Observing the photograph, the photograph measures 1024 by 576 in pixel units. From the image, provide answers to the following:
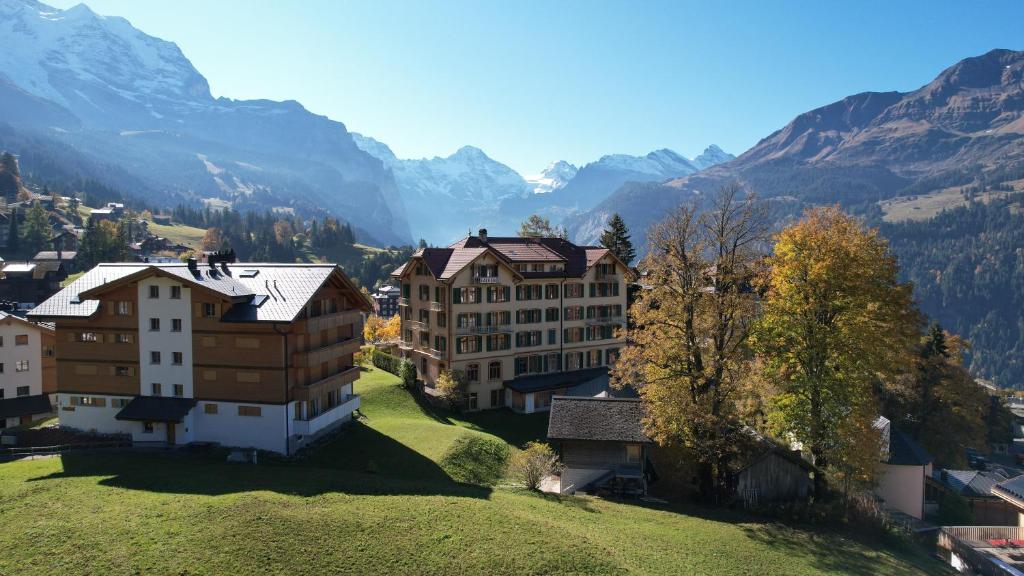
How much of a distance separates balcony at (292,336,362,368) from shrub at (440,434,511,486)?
11217mm

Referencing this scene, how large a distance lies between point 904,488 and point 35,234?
169542 mm

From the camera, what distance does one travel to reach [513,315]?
65.9 m

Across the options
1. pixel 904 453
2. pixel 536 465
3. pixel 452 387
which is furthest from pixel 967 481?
pixel 452 387

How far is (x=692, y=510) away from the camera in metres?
37.2

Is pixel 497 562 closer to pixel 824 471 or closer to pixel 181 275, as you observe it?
pixel 824 471

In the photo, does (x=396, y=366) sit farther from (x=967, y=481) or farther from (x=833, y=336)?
(x=967, y=481)

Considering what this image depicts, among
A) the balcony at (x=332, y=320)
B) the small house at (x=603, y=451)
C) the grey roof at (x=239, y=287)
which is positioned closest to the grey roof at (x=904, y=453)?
the small house at (x=603, y=451)

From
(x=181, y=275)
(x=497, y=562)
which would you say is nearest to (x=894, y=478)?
(x=497, y=562)

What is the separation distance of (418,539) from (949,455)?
2219 inches

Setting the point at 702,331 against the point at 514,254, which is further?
the point at 514,254

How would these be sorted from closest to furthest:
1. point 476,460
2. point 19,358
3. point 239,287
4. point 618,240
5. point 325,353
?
point 239,287 < point 325,353 < point 476,460 < point 19,358 < point 618,240

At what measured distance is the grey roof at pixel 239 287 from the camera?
40625 mm

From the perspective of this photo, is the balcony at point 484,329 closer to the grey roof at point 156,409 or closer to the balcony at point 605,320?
the balcony at point 605,320

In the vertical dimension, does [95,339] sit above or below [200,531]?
above
